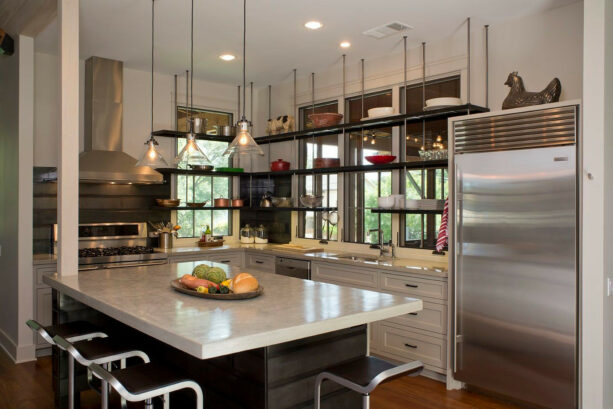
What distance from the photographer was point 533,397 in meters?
3.44

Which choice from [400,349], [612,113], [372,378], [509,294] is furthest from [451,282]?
[372,378]

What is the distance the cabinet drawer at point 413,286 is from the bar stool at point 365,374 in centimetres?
181

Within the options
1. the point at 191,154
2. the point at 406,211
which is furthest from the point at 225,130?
the point at 191,154

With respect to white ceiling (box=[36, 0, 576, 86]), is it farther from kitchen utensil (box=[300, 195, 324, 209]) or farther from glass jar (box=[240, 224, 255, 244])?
glass jar (box=[240, 224, 255, 244])

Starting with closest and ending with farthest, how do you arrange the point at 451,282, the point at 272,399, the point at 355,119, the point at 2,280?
the point at 272,399, the point at 451,282, the point at 2,280, the point at 355,119

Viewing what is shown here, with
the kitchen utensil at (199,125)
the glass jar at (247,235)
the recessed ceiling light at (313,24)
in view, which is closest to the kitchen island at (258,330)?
the recessed ceiling light at (313,24)

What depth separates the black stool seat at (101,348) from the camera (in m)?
2.56

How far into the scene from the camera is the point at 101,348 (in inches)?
104

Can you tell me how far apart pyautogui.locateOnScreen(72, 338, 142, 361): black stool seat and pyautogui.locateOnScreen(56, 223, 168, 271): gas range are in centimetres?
226

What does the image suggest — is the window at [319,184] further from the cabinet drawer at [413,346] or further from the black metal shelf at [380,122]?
the cabinet drawer at [413,346]

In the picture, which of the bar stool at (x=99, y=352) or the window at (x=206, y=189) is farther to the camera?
the window at (x=206, y=189)

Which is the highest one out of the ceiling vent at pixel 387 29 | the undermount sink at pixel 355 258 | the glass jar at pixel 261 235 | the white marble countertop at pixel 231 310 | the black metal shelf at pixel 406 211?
the ceiling vent at pixel 387 29

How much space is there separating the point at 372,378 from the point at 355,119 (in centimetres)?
385

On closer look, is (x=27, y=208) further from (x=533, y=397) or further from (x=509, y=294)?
(x=533, y=397)
